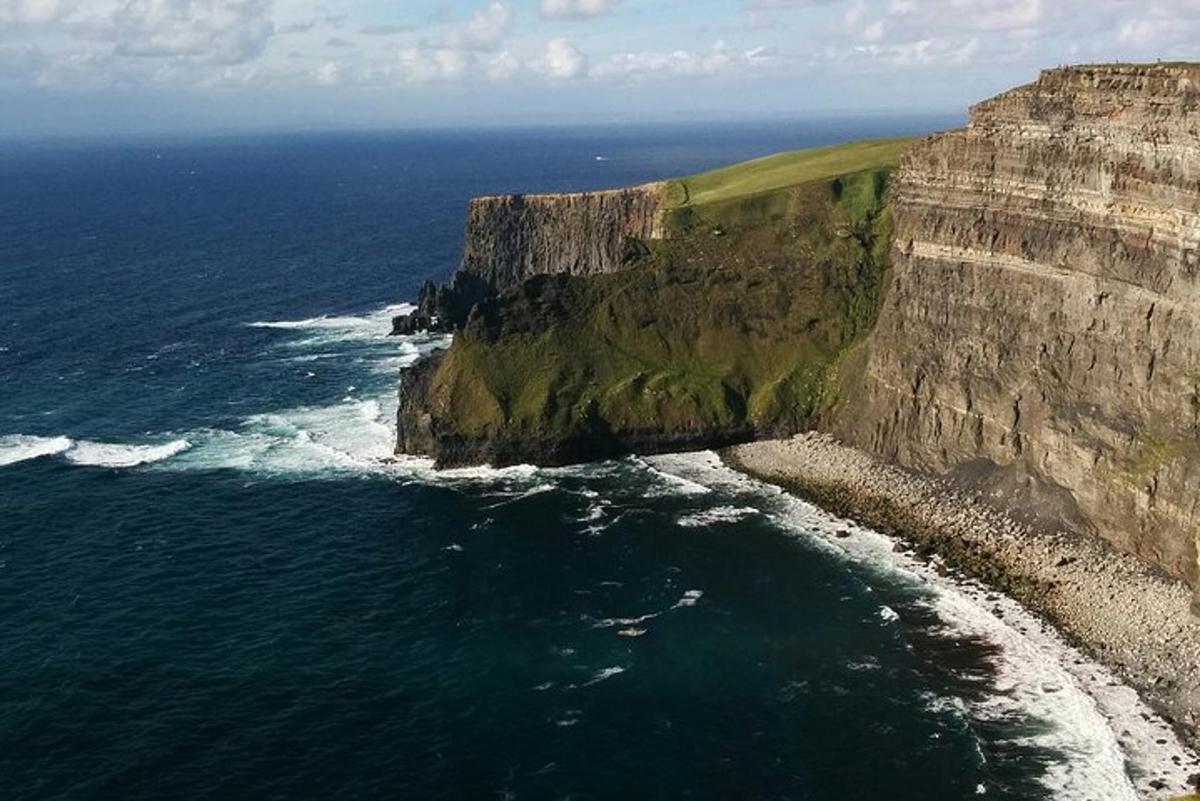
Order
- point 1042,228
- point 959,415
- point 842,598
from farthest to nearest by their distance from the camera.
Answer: point 959,415 < point 1042,228 < point 842,598

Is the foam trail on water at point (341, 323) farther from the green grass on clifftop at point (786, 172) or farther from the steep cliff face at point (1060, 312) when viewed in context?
the steep cliff face at point (1060, 312)

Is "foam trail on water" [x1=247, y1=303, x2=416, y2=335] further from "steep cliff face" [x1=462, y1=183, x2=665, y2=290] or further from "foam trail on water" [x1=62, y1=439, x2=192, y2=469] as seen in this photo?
"foam trail on water" [x1=62, y1=439, x2=192, y2=469]

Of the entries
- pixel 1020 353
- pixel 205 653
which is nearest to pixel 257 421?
pixel 205 653

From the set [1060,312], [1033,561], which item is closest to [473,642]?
[1033,561]

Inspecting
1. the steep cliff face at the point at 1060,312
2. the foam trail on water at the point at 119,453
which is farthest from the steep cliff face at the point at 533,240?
the foam trail on water at the point at 119,453

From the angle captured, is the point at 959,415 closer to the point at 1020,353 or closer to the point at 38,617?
the point at 1020,353

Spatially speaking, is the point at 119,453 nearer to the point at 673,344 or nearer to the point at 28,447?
the point at 28,447
